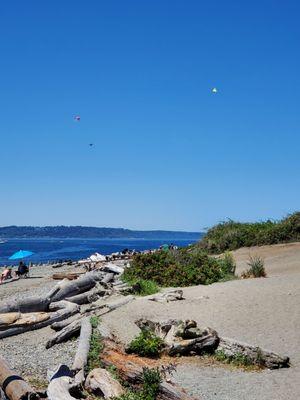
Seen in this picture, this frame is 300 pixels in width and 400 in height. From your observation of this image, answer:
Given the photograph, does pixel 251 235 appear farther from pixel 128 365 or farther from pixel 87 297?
pixel 128 365

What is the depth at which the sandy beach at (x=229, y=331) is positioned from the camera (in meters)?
9.89

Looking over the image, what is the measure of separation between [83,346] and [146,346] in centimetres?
142

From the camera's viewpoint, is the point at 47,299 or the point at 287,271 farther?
the point at 287,271

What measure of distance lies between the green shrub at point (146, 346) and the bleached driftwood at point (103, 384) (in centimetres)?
199

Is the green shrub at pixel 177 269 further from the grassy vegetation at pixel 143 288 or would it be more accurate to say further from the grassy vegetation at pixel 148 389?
the grassy vegetation at pixel 148 389

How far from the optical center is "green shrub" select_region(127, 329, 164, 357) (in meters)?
11.6

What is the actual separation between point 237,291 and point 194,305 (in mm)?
2441

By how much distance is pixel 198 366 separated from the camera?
11.3 metres

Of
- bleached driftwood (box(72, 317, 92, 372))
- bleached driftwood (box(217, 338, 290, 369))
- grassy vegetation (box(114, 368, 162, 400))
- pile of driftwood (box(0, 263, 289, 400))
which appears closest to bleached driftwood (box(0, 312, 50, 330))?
pile of driftwood (box(0, 263, 289, 400))

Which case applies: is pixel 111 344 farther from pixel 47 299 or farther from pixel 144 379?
pixel 47 299

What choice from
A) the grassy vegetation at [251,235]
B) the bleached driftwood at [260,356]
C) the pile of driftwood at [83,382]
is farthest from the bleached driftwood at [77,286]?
the grassy vegetation at [251,235]

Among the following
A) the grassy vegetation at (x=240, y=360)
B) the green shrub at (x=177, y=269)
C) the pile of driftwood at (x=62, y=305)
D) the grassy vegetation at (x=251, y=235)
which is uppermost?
the grassy vegetation at (x=251, y=235)

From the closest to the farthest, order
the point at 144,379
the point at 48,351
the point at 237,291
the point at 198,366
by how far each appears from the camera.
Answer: the point at 144,379, the point at 198,366, the point at 48,351, the point at 237,291

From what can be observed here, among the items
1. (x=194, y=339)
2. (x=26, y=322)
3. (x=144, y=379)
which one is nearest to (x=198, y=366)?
(x=194, y=339)
